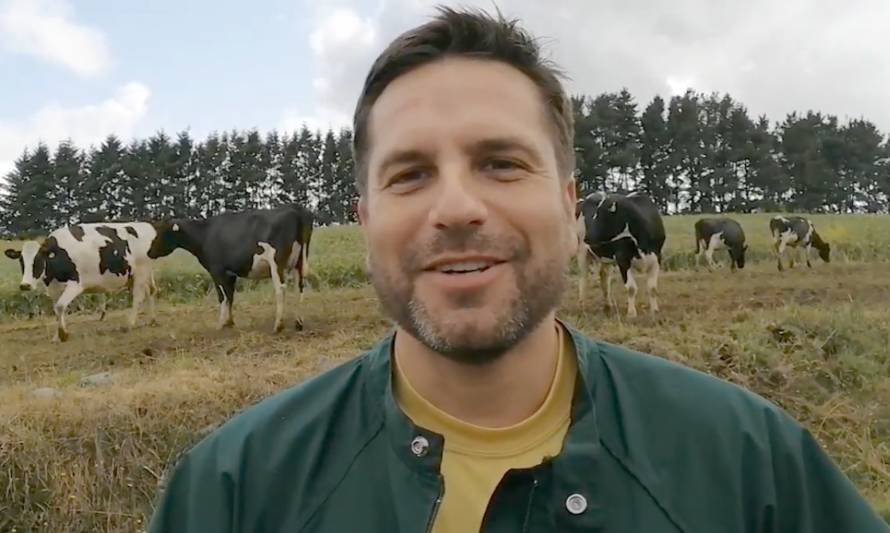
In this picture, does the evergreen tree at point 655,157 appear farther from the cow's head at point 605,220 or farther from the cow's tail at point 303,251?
the cow's tail at point 303,251

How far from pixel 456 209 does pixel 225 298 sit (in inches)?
476

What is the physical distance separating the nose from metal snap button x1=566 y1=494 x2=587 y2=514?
0.63 metres

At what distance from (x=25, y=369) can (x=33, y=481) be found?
12.3 ft

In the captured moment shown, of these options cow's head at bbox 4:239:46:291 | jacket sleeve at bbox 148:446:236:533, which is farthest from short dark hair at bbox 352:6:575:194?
cow's head at bbox 4:239:46:291

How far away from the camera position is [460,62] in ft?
6.73

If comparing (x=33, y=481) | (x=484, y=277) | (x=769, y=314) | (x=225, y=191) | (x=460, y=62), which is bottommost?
(x=33, y=481)

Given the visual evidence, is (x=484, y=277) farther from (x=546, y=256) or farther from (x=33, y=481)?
(x=33, y=481)

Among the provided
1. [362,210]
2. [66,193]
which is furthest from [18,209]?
[362,210]

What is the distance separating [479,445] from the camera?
1.83 m

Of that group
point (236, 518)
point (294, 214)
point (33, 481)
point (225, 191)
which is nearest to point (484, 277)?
point (236, 518)

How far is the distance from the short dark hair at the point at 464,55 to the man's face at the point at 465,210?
3 cm

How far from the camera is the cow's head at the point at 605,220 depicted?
13727 millimetres

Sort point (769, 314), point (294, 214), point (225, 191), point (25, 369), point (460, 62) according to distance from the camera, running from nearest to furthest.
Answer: point (460, 62)
point (25, 369)
point (769, 314)
point (294, 214)
point (225, 191)

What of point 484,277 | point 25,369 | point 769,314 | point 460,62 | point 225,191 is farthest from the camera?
point 225,191
